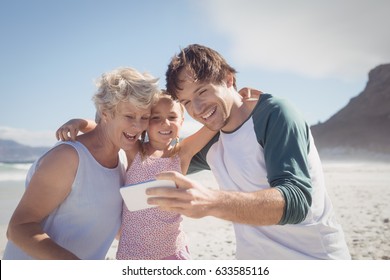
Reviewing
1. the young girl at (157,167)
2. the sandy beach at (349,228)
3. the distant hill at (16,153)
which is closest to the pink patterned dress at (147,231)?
the young girl at (157,167)

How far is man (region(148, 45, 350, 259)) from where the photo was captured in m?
1.54

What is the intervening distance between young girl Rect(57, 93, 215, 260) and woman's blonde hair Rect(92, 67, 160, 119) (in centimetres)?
18

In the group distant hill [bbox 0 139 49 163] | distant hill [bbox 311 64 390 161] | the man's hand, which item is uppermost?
distant hill [bbox 311 64 390 161]

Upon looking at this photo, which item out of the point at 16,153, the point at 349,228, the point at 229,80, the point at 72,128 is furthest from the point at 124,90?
the point at 16,153

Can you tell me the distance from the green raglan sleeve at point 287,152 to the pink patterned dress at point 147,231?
2.81 feet

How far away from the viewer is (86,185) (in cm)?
226

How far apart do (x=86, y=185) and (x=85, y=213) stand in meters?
0.17

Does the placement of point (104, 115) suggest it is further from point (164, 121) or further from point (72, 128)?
point (164, 121)

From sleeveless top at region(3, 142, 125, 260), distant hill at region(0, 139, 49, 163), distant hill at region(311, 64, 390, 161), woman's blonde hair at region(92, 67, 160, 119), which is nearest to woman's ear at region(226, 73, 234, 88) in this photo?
woman's blonde hair at region(92, 67, 160, 119)

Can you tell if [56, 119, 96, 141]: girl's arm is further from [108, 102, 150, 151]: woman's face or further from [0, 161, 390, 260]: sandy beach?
[0, 161, 390, 260]: sandy beach

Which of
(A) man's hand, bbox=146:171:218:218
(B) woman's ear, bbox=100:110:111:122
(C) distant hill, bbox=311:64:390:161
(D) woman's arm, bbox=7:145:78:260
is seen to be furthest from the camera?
(C) distant hill, bbox=311:64:390:161

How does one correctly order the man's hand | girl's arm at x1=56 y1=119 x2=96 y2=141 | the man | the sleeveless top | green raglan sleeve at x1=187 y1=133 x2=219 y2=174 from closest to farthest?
the man's hand < the man < the sleeveless top < girl's arm at x1=56 y1=119 x2=96 y2=141 < green raglan sleeve at x1=187 y1=133 x2=219 y2=174

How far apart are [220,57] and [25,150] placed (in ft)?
55.0

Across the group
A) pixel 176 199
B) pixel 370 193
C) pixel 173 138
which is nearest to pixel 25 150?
pixel 370 193
